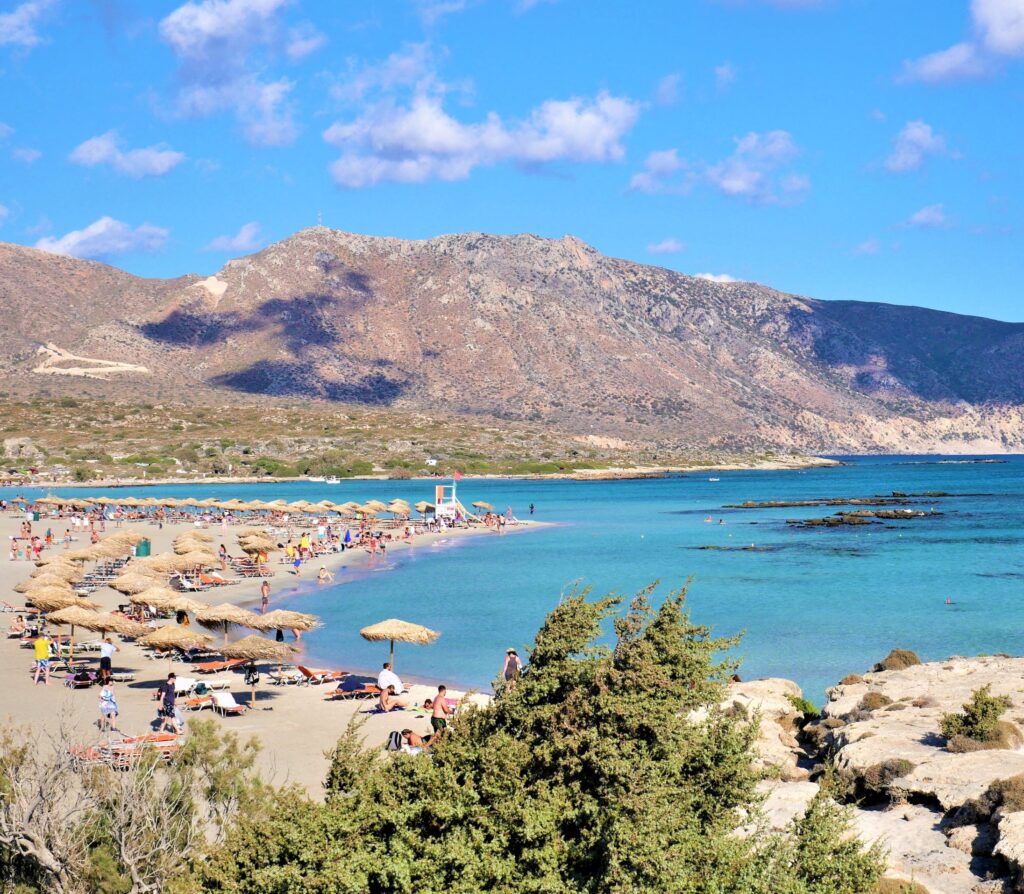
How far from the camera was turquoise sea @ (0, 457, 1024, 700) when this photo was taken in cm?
2716

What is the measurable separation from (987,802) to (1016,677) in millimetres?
8233

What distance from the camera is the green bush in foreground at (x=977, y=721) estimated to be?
14.0 meters

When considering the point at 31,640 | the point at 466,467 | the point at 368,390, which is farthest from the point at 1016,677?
the point at 368,390

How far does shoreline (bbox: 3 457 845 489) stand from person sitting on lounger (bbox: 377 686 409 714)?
84887 millimetres

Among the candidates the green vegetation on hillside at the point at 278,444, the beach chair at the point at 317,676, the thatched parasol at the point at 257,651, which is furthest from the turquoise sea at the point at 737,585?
the green vegetation on hillside at the point at 278,444

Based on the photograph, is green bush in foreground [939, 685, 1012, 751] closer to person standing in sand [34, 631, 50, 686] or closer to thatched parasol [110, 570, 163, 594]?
person standing in sand [34, 631, 50, 686]

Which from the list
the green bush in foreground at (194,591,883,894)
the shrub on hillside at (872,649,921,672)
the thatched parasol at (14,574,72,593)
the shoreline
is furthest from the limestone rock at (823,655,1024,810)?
the shoreline

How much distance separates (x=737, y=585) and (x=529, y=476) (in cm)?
9437

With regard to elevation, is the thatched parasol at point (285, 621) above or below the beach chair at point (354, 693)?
above

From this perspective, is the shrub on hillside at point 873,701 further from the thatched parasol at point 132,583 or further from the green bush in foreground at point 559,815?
the thatched parasol at point 132,583

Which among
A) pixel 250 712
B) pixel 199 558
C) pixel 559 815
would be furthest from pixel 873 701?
pixel 199 558

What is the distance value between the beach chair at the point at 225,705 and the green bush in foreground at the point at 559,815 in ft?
30.5

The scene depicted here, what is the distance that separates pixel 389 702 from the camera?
19344 mm

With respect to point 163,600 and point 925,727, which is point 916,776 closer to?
point 925,727
